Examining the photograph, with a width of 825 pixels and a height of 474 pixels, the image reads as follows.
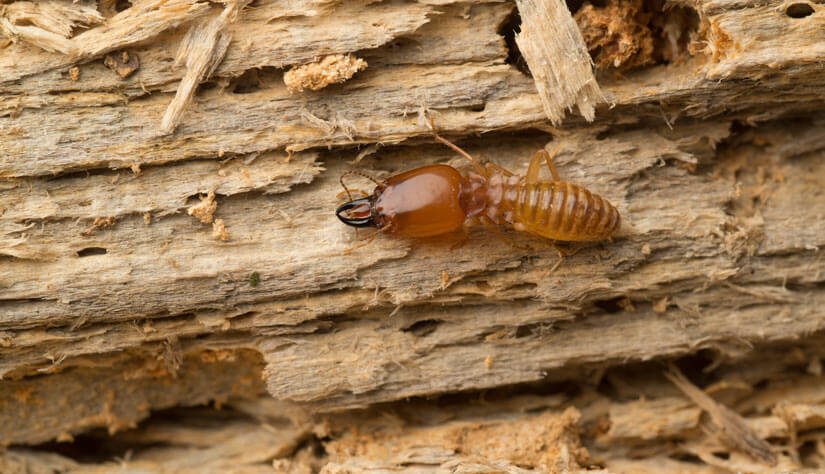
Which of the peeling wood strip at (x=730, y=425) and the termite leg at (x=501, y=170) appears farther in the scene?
the peeling wood strip at (x=730, y=425)

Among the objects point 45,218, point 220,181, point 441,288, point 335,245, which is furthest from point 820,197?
point 45,218

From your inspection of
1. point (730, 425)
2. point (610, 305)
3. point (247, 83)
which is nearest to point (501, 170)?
point (610, 305)

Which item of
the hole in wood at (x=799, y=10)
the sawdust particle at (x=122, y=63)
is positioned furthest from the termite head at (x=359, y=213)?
the hole in wood at (x=799, y=10)

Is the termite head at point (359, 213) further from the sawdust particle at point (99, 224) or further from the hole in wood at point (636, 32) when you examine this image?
the hole in wood at point (636, 32)

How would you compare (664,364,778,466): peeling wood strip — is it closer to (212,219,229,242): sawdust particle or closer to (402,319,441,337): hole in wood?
(402,319,441,337): hole in wood

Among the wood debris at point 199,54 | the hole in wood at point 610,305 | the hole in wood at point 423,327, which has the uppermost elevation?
the wood debris at point 199,54

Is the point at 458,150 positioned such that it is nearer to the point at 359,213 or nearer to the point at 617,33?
the point at 359,213
